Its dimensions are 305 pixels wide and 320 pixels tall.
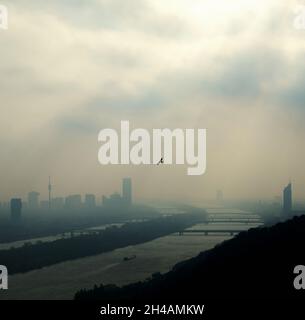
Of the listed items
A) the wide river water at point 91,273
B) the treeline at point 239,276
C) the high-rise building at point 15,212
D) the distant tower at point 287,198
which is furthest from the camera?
the distant tower at point 287,198

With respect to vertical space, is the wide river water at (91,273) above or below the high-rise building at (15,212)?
below

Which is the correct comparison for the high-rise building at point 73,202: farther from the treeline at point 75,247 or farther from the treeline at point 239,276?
the treeline at point 239,276

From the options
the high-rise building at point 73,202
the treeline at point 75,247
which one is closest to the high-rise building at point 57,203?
the high-rise building at point 73,202

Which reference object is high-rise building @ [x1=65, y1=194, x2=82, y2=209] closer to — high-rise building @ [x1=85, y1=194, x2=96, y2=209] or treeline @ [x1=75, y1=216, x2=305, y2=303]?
high-rise building @ [x1=85, y1=194, x2=96, y2=209]

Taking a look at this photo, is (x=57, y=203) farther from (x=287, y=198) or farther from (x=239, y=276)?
(x=239, y=276)

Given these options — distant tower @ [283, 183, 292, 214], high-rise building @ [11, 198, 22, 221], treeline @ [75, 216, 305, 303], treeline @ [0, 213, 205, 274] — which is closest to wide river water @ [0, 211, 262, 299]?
treeline @ [0, 213, 205, 274]

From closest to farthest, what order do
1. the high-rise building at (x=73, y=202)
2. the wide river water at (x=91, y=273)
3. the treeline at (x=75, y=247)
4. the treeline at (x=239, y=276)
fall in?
the treeline at (x=239, y=276) < the wide river water at (x=91, y=273) < the treeline at (x=75, y=247) < the high-rise building at (x=73, y=202)
